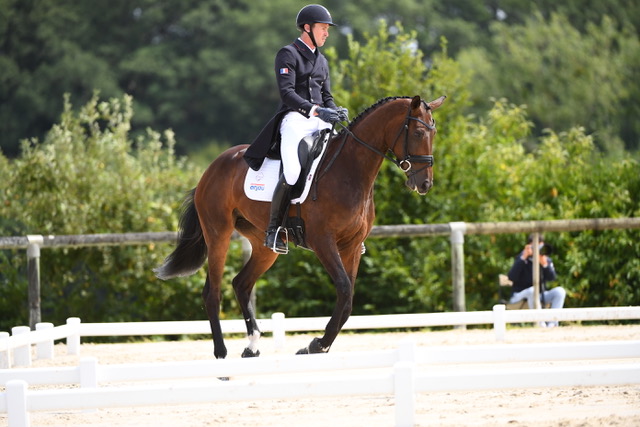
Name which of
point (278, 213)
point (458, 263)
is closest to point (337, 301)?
point (278, 213)

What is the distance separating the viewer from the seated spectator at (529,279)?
9.76 metres

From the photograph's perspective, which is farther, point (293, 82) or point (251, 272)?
point (251, 272)

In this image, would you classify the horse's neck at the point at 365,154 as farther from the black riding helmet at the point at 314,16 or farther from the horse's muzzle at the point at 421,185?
the black riding helmet at the point at 314,16

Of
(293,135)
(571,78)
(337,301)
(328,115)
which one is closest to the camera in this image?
(337,301)

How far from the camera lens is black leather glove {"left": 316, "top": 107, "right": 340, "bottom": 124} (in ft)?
21.1

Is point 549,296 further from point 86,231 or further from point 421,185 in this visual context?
point 86,231

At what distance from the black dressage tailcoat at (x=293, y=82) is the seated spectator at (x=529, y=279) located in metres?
3.67

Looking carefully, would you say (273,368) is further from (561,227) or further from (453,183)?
(453,183)

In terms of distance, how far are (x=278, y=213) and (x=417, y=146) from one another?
107cm

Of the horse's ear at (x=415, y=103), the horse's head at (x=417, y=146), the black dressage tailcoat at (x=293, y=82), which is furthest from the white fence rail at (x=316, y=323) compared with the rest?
the horse's ear at (x=415, y=103)

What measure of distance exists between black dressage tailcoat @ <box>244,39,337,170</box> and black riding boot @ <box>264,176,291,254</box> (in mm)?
382

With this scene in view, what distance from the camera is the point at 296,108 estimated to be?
259 inches

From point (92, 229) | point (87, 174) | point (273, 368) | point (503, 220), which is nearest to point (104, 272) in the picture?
point (92, 229)

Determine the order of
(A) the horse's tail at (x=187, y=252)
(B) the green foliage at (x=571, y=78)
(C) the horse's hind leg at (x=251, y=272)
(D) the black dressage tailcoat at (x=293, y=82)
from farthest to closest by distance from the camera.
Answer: (B) the green foliage at (x=571, y=78) → (A) the horse's tail at (x=187, y=252) → (C) the horse's hind leg at (x=251, y=272) → (D) the black dressage tailcoat at (x=293, y=82)
